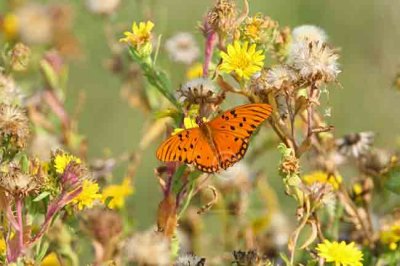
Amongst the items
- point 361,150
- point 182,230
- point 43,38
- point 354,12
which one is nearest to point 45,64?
point 43,38

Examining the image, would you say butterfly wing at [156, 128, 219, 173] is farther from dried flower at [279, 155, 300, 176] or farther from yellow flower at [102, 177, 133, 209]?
yellow flower at [102, 177, 133, 209]

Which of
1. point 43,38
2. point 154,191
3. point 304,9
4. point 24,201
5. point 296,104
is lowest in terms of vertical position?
point 24,201

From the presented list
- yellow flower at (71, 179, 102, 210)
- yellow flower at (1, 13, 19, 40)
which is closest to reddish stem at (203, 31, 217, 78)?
yellow flower at (71, 179, 102, 210)

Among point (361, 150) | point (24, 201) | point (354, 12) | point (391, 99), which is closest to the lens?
point (24, 201)

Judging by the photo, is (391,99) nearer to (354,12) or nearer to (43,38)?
Answer: (354,12)

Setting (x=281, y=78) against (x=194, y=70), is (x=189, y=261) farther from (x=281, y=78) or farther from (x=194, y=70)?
(x=194, y=70)
